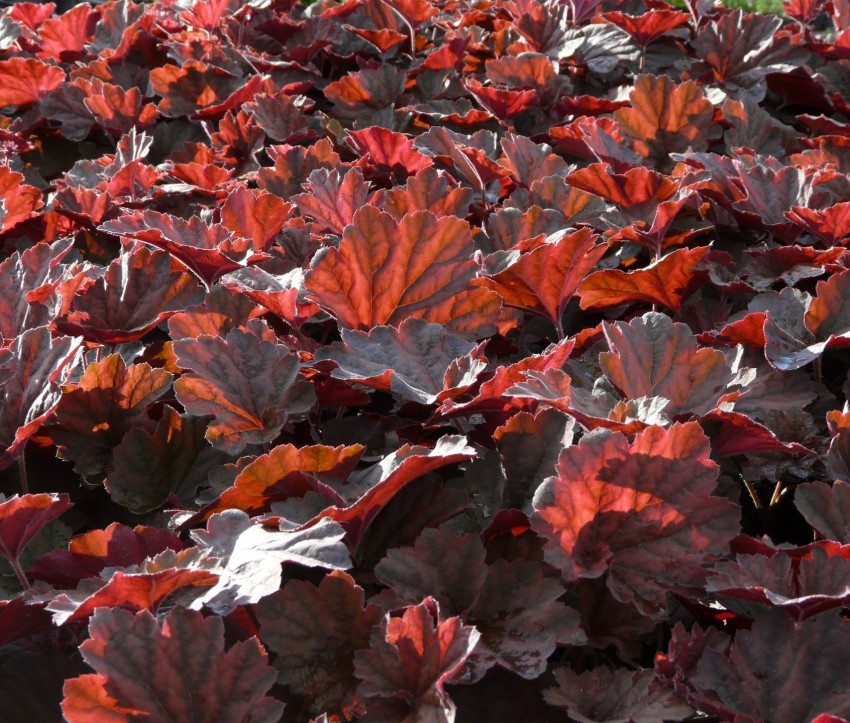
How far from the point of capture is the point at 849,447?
0.92 metres

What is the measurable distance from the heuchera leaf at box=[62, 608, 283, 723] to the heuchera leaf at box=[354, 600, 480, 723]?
0.27ft

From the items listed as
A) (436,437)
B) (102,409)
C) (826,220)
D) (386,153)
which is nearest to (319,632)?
(436,437)

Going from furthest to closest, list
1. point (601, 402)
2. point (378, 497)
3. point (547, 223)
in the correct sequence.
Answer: point (547, 223) → point (601, 402) → point (378, 497)

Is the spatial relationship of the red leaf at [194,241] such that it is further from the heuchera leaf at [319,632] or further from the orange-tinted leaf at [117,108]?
the orange-tinted leaf at [117,108]

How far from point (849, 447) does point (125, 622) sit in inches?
29.0

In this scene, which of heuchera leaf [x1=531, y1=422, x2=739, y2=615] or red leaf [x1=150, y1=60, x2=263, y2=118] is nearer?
heuchera leaf [x1=531, y1=422, x2=739, y2=615]

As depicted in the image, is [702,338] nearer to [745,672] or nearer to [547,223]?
[547,223]

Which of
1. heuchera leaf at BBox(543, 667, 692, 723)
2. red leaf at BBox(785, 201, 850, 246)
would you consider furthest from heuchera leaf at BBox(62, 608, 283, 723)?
red leaf at BBox(785, 201, 850, 246)

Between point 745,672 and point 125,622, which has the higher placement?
point 125,622

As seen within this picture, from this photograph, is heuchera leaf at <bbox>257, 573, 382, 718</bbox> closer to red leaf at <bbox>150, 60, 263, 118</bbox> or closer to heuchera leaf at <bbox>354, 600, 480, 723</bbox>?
heuchera leaf at <bbox>354, 600, 480, 723</bbox>

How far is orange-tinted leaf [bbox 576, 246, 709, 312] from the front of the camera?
3.69 feet

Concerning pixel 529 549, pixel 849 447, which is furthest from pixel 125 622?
pixel 849 447

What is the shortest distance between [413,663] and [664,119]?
4.23 ft

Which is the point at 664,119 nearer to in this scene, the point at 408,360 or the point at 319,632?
the point at 408,360
